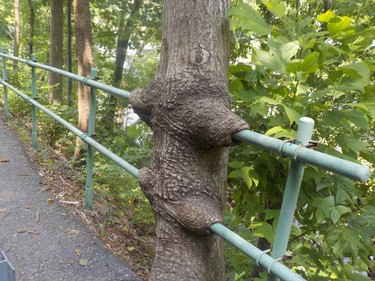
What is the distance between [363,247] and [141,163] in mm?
2823

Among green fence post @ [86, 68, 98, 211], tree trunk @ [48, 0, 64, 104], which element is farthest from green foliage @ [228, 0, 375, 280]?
tree trunk @ [48, 0, 64, 104]

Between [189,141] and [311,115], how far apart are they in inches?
24.3

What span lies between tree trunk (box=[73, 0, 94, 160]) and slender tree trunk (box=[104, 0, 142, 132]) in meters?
2.18

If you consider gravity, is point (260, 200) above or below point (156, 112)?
below

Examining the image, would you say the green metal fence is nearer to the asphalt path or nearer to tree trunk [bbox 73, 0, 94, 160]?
the asphalt path

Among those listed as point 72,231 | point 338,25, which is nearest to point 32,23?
point 72,231

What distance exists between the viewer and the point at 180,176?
152cm

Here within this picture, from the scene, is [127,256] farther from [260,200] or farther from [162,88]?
[162,88]

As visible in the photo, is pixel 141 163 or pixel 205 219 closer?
pixel 205 219

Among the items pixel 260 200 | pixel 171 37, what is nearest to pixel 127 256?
pixel 260 200

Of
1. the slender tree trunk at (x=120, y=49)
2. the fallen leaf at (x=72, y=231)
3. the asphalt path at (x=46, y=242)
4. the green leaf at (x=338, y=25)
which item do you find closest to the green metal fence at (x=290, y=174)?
the green leaf at (x=338, y=25)

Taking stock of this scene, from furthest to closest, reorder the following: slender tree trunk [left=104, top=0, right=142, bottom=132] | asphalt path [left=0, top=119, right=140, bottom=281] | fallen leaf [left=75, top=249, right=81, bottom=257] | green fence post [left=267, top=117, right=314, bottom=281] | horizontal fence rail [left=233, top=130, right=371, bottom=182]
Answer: slender tree trunk [left=104, top=0, right=142, bottom=132]
fallen leaf [left=75, top=249, right=81, bottom=257]
asphalt path [left=0, top=119, right=140, bottom=281]
green fence post [left=267, top=117, right=314, bottom=281]
horizontal fence rail [left=233, top=130, right=371, bottom=182]

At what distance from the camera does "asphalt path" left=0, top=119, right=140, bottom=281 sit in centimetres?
222

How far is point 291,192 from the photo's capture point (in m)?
1.21
